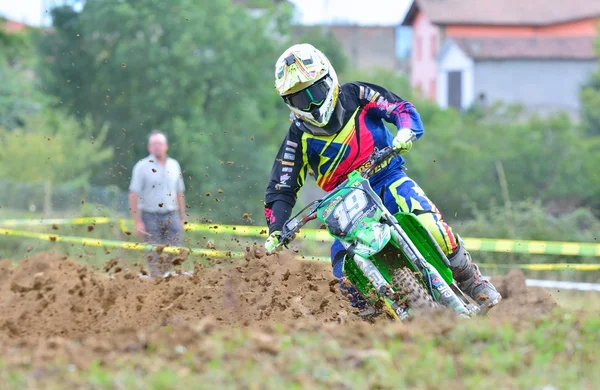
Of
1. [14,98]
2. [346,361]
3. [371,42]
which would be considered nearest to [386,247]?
[346,361]

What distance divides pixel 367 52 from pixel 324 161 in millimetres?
81577

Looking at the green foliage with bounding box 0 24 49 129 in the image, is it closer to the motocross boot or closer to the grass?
the motocross boot

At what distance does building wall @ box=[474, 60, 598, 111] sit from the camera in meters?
59.1

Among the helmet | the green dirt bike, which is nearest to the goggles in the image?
the helmet

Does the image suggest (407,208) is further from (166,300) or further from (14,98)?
(14,98)

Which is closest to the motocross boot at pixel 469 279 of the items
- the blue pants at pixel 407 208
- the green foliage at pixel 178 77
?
the blue pants at pixel 407 208

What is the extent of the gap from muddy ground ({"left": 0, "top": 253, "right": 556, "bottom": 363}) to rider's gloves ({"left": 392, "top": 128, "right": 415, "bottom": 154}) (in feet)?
4.09

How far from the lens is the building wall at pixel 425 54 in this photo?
68.7m

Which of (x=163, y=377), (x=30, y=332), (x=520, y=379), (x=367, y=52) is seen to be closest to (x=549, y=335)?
(x=520, y=379)

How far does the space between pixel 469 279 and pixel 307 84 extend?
1.95 metres

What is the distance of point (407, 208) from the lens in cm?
768

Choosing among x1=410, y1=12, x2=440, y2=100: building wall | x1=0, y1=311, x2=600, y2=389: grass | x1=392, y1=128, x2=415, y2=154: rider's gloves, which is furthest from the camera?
x1=410, y1=12, x2=440, y2=100: building wall

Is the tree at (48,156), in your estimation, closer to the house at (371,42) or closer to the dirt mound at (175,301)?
the dirt mound at (175,301)

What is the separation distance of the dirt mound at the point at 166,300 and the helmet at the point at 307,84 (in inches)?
54.6
